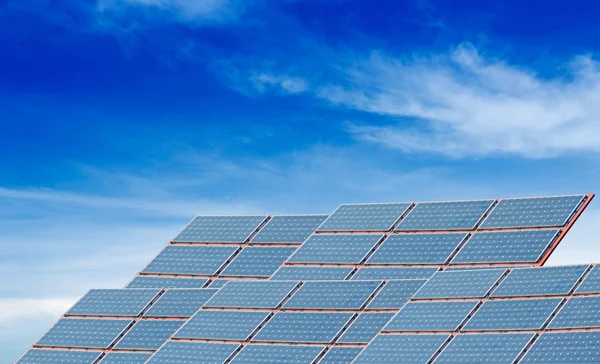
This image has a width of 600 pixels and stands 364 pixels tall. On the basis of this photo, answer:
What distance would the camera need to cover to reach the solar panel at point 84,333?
235ft

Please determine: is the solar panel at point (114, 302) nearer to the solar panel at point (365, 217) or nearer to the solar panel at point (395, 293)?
the solar panel at point (365, 217)

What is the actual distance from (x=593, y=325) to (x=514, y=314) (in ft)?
14.6

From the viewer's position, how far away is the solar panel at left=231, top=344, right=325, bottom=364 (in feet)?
206

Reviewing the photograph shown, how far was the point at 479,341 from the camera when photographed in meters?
59.2

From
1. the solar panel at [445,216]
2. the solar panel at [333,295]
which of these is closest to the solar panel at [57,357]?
the solar panel at [333,295]

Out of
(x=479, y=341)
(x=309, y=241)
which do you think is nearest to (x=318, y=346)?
(x=479, y=341)

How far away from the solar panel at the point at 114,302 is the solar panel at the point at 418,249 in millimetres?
13733

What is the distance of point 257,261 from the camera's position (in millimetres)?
77812

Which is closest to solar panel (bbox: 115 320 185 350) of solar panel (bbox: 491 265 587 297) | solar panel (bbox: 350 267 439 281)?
solar panel (bbox: 350 267 439 281)

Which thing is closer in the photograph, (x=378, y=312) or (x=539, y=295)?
(x=539, y=295)

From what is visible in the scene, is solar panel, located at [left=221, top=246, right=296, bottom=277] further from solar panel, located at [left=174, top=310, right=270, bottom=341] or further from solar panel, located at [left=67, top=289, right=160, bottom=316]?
solar panel, located at [left=174, top=310, right=270, bottom=341]

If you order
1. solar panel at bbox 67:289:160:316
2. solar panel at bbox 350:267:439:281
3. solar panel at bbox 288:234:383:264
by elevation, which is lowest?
solar panel at bbox 67:289:160:316

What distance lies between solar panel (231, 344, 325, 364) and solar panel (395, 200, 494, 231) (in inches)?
534

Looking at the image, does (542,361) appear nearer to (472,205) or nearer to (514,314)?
(514,314)
